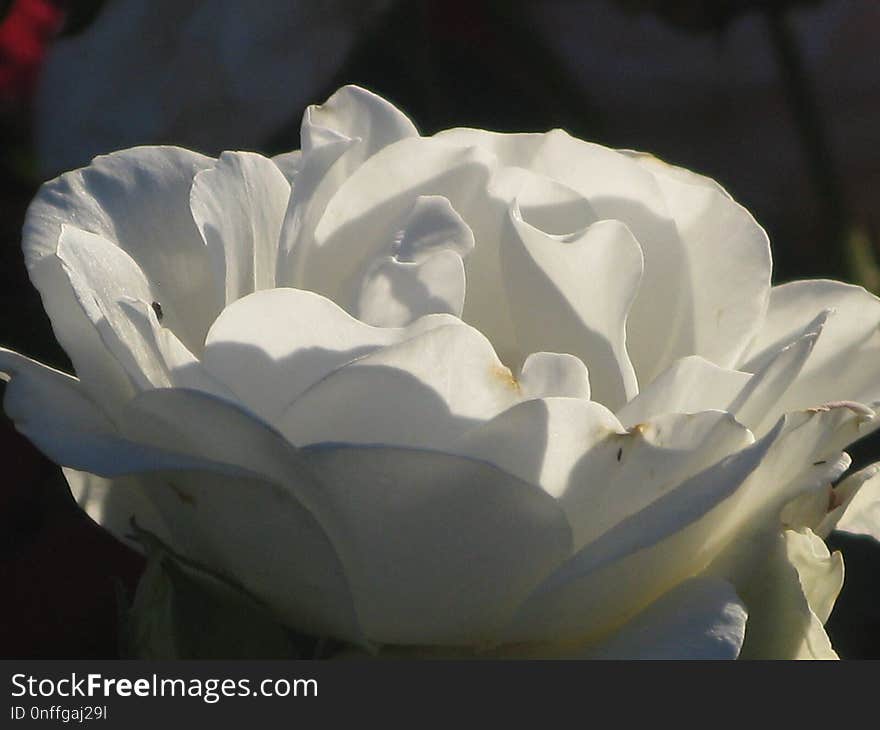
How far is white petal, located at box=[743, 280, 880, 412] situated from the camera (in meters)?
0.43

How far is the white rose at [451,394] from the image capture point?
36cm

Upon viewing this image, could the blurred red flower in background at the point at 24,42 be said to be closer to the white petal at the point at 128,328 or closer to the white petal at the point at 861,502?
the white petal at the point at 128,328

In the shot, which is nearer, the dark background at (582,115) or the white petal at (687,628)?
the white petal at (687,628)

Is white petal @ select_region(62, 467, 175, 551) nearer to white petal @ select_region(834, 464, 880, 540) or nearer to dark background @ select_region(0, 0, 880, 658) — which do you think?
dark background @ select_region(0, 0, 880, 658)

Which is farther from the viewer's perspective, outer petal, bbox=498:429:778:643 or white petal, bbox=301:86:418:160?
white petal, bbox=301:86:418:160

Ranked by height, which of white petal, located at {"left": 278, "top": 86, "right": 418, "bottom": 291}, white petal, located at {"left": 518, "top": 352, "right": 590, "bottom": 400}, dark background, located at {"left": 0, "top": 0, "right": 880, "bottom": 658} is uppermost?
white petal, located at {"left": 278, "top": 86, "right": 418, "bottom": 291}

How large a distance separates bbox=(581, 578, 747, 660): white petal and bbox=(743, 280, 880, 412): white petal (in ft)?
0.22

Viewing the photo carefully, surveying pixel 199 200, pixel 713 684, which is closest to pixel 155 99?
pixel 199 200

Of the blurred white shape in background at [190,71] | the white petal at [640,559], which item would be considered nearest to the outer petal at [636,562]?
the white petal at [640,559]

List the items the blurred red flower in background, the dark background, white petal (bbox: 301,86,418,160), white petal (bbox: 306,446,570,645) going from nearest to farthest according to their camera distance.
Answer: white petal (bbox: 306,446,570,645)
white petal (bbox: 301,86,418,160)
the dark background
the blurred red flower in background

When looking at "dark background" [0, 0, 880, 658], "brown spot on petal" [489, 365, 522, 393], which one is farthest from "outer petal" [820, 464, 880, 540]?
"dark background" [0, 0, 880, 658]

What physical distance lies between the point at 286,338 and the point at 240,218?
56 mm

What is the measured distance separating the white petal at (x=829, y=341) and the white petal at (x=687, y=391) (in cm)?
3

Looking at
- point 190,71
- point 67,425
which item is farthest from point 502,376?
point 190,71
